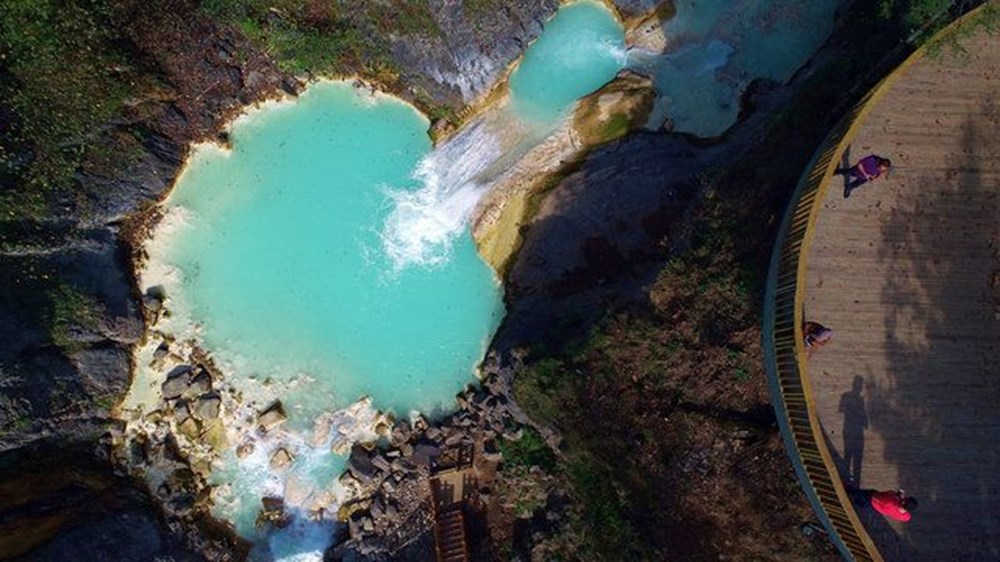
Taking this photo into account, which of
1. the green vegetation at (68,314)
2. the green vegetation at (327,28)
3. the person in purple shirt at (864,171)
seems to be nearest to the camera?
the person in purple shirt at (864,171)

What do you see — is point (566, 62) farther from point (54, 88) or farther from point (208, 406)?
point (208, 406)

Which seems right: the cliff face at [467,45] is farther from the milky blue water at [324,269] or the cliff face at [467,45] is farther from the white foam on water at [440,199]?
the white foam on water at [440,199]

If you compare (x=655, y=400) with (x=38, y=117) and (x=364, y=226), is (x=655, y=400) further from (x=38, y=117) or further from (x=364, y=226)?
(x=38, y=117)

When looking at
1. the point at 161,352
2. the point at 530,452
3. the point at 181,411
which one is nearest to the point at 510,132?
the point at 530,452

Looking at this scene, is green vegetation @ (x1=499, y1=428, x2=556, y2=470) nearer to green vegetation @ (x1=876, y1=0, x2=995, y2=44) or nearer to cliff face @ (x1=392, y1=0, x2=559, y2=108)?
cliff face @ (x1=392, y1=0, x2=559, y2=108)

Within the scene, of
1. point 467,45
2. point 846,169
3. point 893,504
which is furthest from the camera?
point 467,45

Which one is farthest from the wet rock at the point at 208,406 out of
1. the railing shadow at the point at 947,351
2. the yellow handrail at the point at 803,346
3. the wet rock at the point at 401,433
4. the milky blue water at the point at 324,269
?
the railing shadow at the point at 947,351
